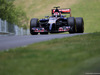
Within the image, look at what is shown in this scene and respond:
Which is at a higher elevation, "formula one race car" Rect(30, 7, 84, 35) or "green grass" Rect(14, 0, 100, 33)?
Result: "green grass" Rect(14, 0, 100, 33)

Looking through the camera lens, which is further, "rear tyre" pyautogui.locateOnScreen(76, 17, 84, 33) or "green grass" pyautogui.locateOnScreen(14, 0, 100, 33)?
"green grass" pyautogui.locateOnScreen(14, 0, 100, 33)

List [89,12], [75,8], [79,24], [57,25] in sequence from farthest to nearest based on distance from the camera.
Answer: [75,8] → [89,12] → [79,24] → [57,25]

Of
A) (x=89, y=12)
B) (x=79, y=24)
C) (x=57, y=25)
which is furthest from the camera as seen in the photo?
(x=89, y=12)

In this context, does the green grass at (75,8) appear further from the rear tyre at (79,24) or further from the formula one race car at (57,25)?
the formula one race car at (57,25)

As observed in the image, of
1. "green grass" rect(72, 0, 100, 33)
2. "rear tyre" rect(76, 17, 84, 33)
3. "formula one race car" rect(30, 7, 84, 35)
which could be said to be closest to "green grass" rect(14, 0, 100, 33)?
"green grass" rect(72, 0, 100, 33)

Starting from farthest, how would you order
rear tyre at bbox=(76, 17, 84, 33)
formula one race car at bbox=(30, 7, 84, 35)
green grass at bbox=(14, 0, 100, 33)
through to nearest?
green grass at bbox=(14, 0, 100, 33)
rear tyre at bbox=(76, 17, 84, 33)
formula one race car at bbox=(30, 7, 84, 35)

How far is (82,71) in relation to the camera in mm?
4570

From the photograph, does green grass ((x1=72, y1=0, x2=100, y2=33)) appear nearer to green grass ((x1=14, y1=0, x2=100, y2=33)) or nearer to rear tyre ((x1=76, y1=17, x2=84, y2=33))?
green grass ((x1=14, y1=0, x2=100, y2=33))

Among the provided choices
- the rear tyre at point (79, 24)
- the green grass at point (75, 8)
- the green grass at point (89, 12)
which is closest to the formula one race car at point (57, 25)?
the rear tyre at point (79, 24)

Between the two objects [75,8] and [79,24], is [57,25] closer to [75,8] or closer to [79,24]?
[79,24]

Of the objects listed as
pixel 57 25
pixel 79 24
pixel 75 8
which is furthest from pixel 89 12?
pixel 57 25

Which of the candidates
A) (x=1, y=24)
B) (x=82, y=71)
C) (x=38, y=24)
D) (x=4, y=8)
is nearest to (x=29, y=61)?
(x=82, y=71)

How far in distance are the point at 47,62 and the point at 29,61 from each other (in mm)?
414

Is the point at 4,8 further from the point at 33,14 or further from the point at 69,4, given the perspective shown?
the point at 69,4
